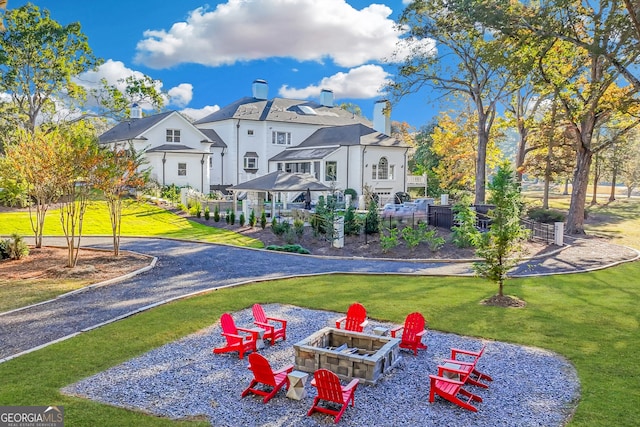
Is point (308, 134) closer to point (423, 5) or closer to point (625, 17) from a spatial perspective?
point (423, 5)

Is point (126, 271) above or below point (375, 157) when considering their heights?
below

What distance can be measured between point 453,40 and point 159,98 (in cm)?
2047

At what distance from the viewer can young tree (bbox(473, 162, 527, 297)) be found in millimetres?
11539

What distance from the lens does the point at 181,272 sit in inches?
619

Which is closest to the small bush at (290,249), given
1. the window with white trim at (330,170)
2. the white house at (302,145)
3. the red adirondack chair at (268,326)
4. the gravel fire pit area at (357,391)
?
the red adirondack chair at (268,326)

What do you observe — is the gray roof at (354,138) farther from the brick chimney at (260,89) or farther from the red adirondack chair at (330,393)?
the red adirondack chair at (330,393)

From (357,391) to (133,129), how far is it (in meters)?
40.5

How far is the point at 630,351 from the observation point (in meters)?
8.77

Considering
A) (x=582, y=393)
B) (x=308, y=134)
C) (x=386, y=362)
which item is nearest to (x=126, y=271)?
(x=386, y=362)

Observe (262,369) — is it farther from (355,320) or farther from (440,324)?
(440,324)

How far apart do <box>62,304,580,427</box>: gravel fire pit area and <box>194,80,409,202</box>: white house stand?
29.9 m

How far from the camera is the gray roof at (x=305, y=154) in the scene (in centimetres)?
3972

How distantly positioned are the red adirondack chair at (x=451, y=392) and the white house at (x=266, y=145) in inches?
1235

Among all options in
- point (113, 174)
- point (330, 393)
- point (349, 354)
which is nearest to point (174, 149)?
point (113, 174)
